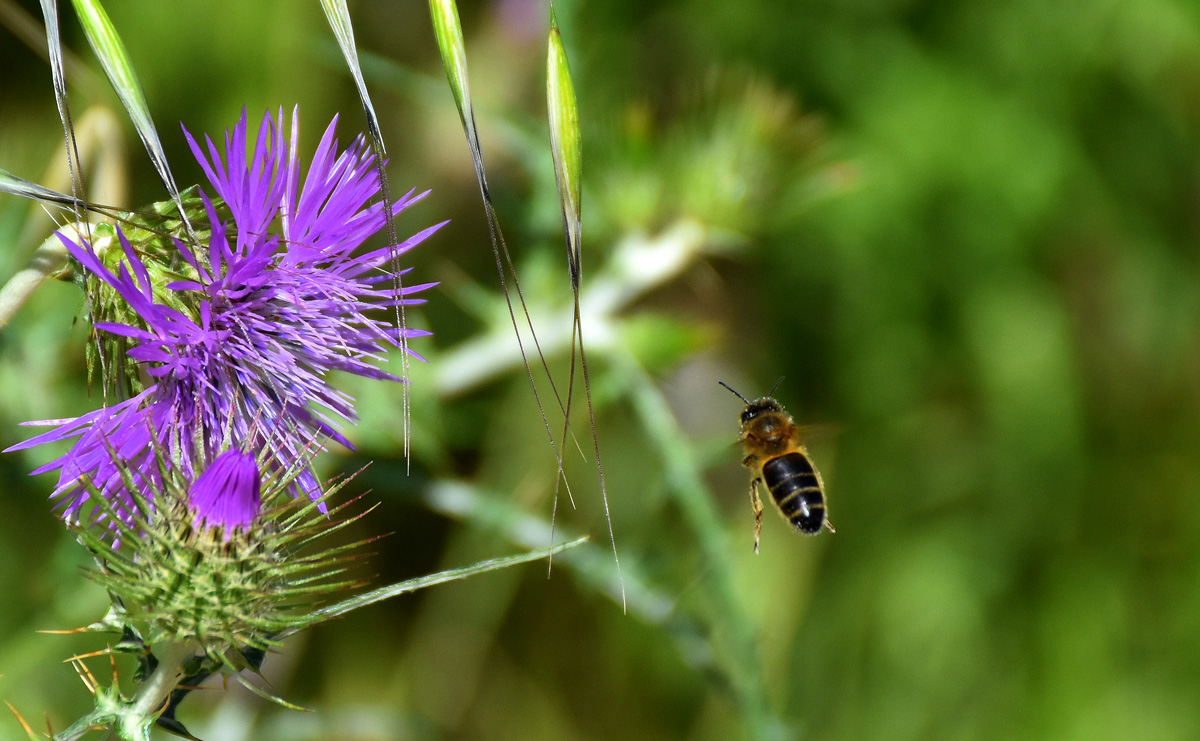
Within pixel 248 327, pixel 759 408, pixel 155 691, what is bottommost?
pixel 155 691

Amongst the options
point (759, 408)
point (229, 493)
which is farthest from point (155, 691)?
point (759, 408)

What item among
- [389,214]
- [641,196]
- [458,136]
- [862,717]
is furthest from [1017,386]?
[389,214]

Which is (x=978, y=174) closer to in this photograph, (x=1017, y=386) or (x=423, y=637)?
(x=1017, y=386)

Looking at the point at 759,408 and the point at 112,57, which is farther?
the point at 759,408

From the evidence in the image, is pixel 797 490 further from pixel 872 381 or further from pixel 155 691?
pixel 872 381

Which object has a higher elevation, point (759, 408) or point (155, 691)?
point (759, 408)

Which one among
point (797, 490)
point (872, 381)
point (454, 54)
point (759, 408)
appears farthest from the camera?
point (872, 381)

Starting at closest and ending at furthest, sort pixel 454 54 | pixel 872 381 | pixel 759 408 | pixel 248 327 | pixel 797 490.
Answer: pixel 454 54
pixel 248 327
pixel 797 490
pixel 759 408
pixel 872 381
